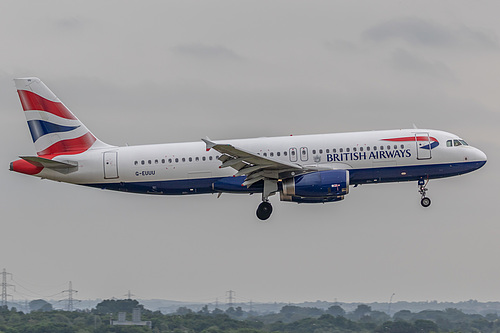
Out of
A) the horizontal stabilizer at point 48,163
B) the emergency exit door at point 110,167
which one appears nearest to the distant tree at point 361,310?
the emergency exit door at point 110,167

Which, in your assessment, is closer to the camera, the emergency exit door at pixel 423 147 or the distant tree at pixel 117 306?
the emergency exit door at pixel 423 147

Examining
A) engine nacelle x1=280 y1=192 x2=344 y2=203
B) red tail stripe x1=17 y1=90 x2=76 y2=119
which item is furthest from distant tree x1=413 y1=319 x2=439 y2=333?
red tail stripe x1=17 y1=90 x2=76 y2=119

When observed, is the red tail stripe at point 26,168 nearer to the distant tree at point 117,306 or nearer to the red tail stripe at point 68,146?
the red tail stripe at point 68,146

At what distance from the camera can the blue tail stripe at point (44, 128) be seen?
64.2 meters

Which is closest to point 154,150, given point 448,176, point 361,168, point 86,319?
point 361,168

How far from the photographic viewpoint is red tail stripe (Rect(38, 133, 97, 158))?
63750 millimetres

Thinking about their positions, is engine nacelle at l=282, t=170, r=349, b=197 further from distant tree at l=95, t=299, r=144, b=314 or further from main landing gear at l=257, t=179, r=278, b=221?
distant tree at l=95, t=299, r=144, b=314

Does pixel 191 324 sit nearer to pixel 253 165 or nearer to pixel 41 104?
pixel 41 104

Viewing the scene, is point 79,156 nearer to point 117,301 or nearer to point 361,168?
point 361,168

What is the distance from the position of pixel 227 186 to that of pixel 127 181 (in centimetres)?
680

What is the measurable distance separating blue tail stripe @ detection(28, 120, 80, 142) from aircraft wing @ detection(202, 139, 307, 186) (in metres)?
12.7

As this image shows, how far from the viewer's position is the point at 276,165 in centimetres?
5894

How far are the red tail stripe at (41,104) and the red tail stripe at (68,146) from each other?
6.82 feet

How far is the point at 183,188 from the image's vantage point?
6175cm
